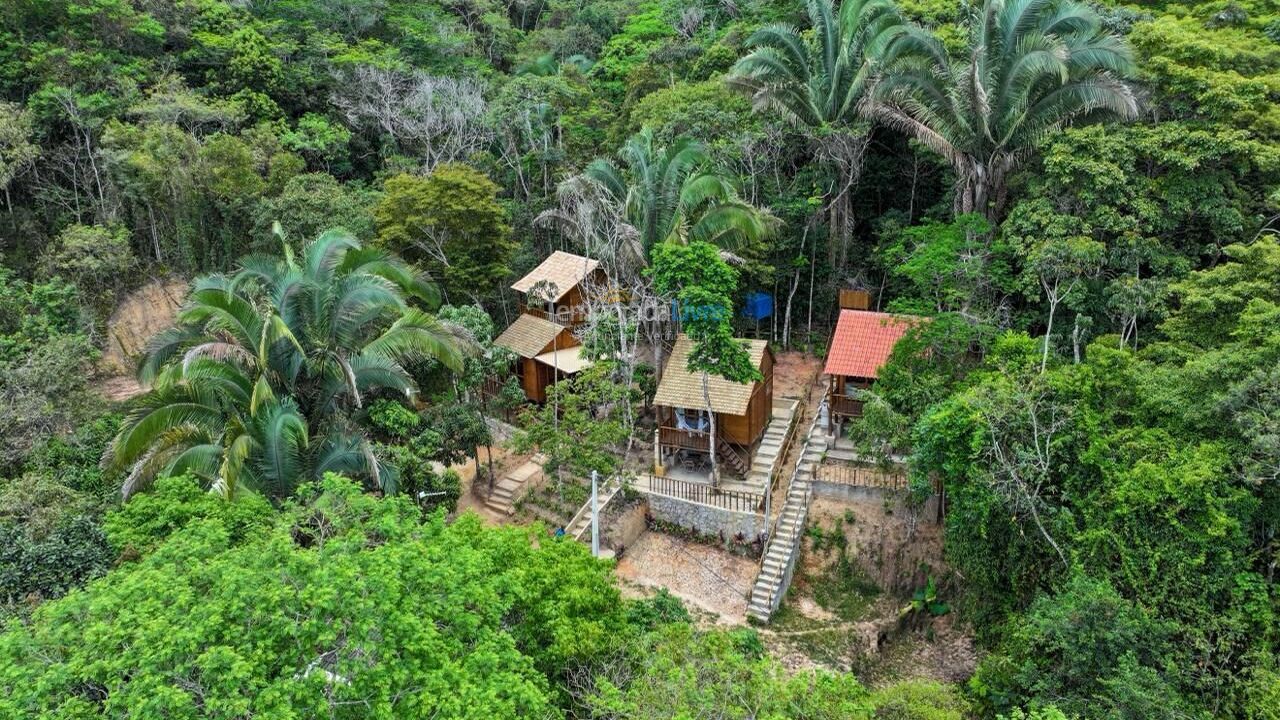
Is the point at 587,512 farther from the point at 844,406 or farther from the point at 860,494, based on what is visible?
the point at 844,406

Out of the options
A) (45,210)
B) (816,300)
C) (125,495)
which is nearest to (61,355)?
(125,495)

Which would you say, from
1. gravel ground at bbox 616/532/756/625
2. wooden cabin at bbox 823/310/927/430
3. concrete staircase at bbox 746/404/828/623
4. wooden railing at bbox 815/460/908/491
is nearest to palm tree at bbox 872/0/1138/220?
wooden cabin at bbox 823/310/927/430

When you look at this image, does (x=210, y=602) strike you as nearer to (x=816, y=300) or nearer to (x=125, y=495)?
(x=125, y=495)

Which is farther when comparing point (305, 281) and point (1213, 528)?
point (305, 281)

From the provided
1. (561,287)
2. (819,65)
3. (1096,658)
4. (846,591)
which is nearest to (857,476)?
(846,591)

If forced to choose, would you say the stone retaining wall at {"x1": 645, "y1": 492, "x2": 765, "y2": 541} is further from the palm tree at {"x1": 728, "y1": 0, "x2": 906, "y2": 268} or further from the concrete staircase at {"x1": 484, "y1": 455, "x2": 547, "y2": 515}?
the palm tree at {"x1": 728, "y1": 0, "x2": 906, "y2": 268}

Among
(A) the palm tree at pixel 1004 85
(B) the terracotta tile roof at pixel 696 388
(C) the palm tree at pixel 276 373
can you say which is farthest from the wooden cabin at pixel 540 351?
(A) the palm tree at pixel 1004 85

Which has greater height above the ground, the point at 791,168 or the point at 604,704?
the point at 791,168
